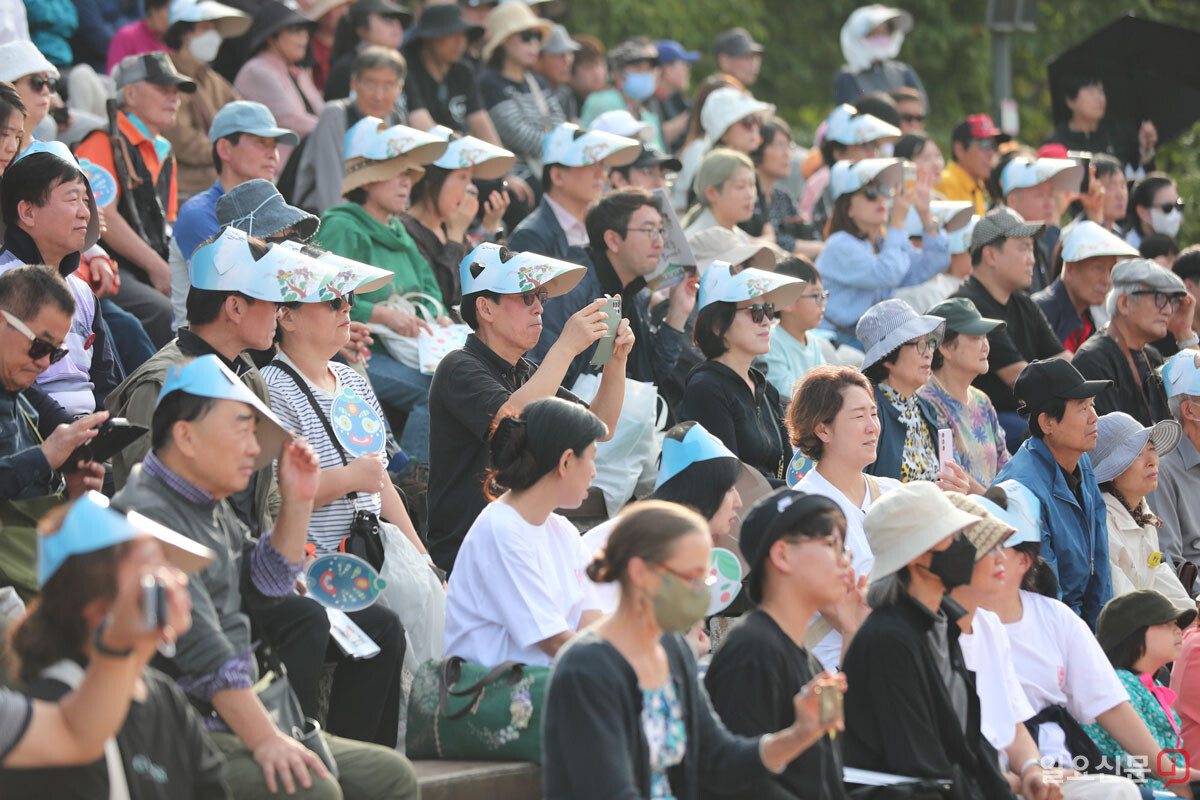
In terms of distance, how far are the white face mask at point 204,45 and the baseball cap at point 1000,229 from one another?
516cm

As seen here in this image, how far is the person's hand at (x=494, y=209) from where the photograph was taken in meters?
9.08

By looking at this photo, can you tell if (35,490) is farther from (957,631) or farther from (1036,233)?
(1036,233)

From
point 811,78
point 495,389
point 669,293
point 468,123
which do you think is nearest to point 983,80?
point 811,78

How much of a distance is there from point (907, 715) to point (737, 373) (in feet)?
8.83

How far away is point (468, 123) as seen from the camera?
1088cm

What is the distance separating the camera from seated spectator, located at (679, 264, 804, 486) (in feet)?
22.1

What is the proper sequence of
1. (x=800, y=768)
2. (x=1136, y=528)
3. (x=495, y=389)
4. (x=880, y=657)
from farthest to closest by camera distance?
(x=1136, y=528) → (x=495, y=389) → (x=880, y=657) → (x=800, y=768)

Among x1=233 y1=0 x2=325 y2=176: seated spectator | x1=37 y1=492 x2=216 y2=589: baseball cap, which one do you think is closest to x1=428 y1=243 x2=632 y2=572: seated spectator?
x1=37 y1=492 x2=216 y2=589: baseball cap

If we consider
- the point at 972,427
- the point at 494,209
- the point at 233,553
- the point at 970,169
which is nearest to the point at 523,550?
the point at 233,553

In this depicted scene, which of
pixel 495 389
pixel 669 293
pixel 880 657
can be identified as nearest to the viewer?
pixel 880 657

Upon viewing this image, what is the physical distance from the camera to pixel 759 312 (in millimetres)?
6953

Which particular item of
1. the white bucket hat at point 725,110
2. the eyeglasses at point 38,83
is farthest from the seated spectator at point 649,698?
the white bucket hat at point 725,110

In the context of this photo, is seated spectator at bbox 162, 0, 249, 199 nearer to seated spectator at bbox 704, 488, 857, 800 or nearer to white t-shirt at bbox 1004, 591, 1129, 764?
white t-shirt at bbox 1004, 591, 1129, 764

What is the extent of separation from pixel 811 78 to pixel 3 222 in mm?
13343
